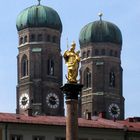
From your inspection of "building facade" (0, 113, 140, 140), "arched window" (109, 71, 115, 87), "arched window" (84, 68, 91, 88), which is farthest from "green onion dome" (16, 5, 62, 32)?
"building facade" (0, 113, 140, 140)

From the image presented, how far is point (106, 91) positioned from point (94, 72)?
421cm

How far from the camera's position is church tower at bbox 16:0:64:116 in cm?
15200

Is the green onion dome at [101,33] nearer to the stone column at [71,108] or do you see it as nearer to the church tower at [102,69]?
the church tower at [102,69]

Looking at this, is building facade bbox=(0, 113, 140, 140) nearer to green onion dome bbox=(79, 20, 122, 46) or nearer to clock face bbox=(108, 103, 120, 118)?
clock face bbox=(108, 103, 120, 118)

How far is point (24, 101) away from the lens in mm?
152375

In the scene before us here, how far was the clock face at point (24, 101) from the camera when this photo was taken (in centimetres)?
15150

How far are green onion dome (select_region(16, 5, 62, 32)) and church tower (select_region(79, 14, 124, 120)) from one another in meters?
8.02

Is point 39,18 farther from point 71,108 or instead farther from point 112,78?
point 71,108

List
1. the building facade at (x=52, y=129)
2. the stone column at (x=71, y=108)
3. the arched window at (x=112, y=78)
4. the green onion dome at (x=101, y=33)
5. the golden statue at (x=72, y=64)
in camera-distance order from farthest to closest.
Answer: the green onion dome at (x=101, y=33), the arched window at (x=112, y=78), the building facade at (x=52, y=129), the golden statue at (x=72, y=64), the stone column at (x=71, y=108)

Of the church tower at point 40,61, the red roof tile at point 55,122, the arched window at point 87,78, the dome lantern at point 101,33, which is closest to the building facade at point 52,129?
the red roof tile at point 55,122

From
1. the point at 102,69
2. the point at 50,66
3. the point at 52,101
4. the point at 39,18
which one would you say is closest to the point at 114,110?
the point at 102,69

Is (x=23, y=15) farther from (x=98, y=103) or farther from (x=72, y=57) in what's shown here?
(x=72, y=57)

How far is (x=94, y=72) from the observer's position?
162 meters

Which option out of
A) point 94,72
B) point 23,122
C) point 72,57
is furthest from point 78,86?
point 94,72
